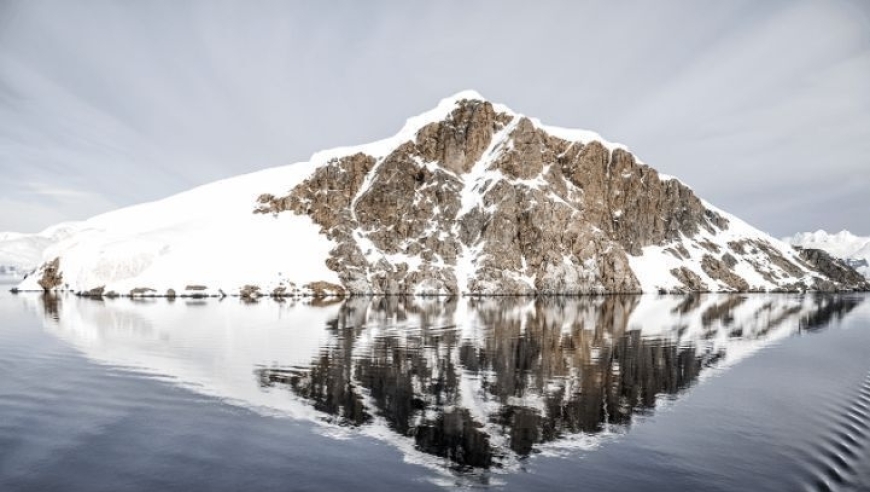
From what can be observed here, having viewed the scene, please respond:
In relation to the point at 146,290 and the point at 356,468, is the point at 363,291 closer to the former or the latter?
the point at 146,290

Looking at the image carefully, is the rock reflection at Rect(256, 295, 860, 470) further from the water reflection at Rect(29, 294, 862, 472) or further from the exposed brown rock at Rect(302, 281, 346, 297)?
the exposed brown rock at Rect(302, 281, 346, 297)

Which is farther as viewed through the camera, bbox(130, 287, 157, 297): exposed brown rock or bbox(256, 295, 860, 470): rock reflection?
bbox(130, 287, 157, 297): exposed brown rock

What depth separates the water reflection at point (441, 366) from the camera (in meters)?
26.2

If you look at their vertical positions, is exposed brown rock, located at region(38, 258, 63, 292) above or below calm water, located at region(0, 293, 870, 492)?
above

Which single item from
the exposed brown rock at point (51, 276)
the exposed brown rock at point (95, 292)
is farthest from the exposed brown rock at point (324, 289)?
the exposed brown rock at point (51, 276)

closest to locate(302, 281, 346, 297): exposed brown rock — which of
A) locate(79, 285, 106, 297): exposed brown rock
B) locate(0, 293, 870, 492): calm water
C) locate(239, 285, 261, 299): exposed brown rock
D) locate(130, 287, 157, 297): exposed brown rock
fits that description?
locate(239, 285, 261, 299): exposed brown rock

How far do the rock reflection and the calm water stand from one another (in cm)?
21

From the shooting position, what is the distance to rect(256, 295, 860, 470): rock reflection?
1001 inches

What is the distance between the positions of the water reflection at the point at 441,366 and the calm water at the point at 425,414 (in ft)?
0.74

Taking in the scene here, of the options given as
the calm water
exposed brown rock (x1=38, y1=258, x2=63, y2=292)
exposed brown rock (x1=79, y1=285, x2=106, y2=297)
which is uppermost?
exposed brown rock (x1=38, y1=258, x2=63, y2=292)

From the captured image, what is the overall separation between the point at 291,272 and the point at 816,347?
135951mm

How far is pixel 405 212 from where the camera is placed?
19825 centimetres

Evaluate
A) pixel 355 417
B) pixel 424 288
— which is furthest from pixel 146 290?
pixel 355 417

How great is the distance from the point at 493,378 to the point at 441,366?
5.75 m
